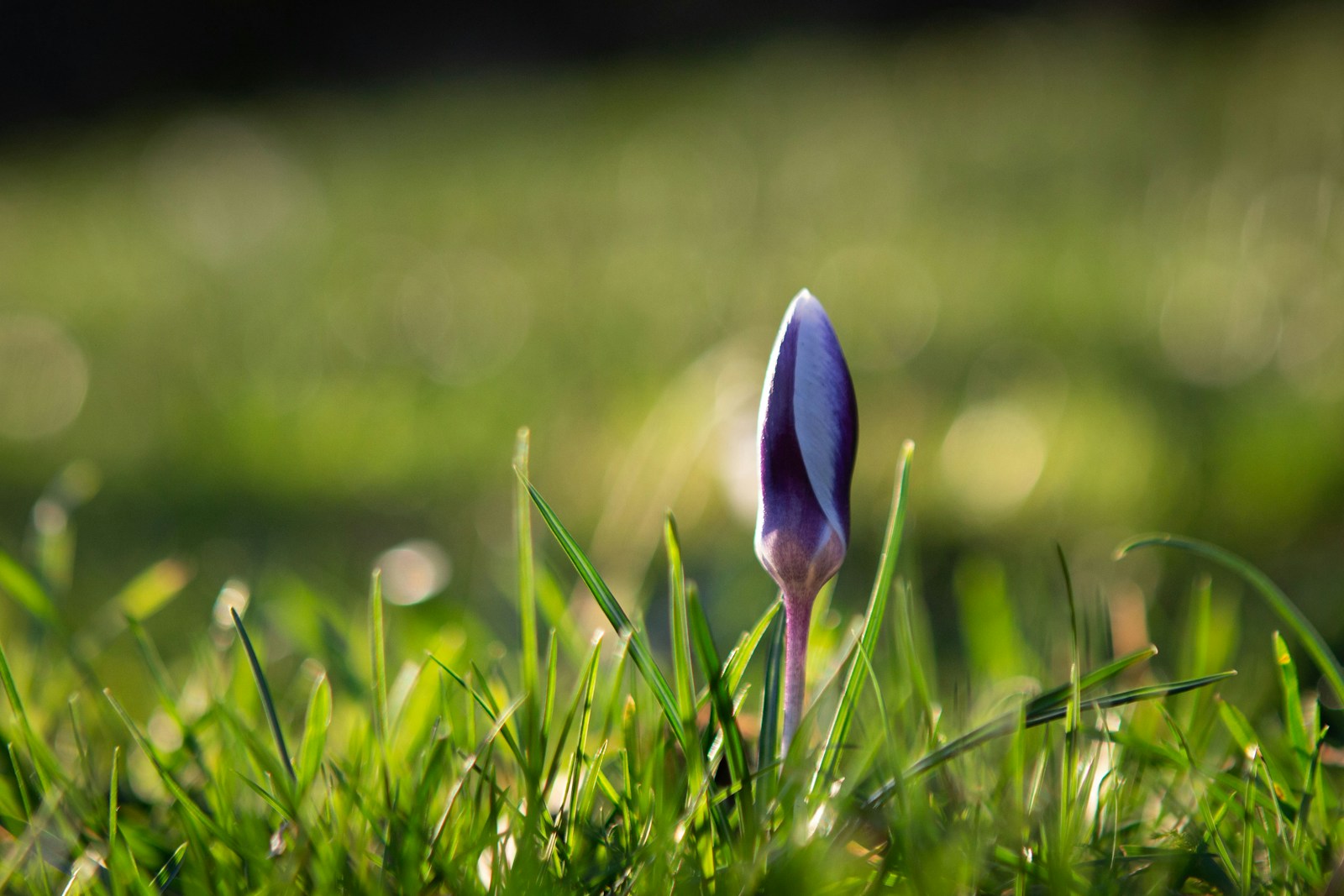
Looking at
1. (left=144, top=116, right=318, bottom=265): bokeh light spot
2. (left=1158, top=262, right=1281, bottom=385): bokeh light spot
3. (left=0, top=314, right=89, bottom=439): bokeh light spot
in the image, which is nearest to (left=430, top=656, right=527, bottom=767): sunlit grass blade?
(left=1158, top=262, right=1281, bottom=385): bokeh light spot

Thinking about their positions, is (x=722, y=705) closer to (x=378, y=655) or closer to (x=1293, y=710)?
(x=378, y=655)

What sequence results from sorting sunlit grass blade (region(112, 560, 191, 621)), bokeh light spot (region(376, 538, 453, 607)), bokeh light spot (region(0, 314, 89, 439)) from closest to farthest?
sunlit grass blade (region(112, 560, 191, 621))
bokeh light spot (region(376, 538, 453, 607))
bokeh light spot (region(0, 314, 89, 439))

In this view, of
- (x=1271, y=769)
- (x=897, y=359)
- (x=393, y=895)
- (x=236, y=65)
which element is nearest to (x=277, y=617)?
(x=393, y=895)

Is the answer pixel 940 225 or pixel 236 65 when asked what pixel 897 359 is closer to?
pixel 940 225

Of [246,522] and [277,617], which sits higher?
[277,617]

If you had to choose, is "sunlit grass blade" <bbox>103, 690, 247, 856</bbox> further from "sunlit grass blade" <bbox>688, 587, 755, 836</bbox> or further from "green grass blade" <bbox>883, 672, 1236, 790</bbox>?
"green grass blade" <bbox>883, 672, 1236, 790</bbox>

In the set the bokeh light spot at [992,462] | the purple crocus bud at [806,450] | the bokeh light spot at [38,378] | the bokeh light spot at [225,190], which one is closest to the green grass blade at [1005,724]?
the purple crocus bud at [806,450]

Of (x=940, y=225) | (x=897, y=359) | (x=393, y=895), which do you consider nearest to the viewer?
(x=393, y=895)

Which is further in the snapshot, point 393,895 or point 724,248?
point 724,248

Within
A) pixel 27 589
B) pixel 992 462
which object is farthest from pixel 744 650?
pixel 992 462
